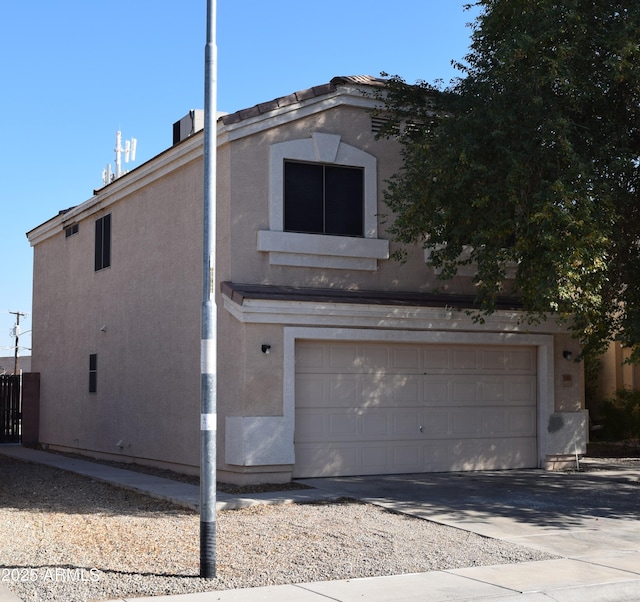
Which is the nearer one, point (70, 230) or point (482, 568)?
point (482, 568)

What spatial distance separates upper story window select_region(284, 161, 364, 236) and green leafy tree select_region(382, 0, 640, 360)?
1334 millimetres

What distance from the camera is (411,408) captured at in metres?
16.5

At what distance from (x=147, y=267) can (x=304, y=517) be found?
8.49 meters

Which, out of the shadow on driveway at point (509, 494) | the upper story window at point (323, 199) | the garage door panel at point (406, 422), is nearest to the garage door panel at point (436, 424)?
the garage door panel at point (406, 422)

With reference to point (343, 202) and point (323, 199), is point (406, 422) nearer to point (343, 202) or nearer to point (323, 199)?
point (343, 202)

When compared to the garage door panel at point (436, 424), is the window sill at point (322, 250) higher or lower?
higher

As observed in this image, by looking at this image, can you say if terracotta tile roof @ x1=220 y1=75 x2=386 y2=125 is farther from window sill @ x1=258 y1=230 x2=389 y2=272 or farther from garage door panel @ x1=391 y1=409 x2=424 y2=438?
garage door panel @ x1=391 y1=409 x2=424 y2=438

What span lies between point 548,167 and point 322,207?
4.34 metres

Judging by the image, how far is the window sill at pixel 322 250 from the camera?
15641 millimetres

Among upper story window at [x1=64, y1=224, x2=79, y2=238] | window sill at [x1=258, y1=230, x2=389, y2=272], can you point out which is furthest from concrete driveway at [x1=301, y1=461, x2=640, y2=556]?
upper story window at [x1=64, y1=224, x2=79, y2=238]

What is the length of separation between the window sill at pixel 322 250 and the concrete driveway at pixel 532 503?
3665 mm

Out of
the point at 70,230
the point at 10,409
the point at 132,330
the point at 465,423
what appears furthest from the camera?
the point at 10,409

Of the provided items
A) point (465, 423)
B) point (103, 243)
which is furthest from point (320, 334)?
point (103, 243)

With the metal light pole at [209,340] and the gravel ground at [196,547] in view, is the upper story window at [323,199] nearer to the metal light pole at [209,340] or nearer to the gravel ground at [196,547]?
the gravel ground at [196,547]
